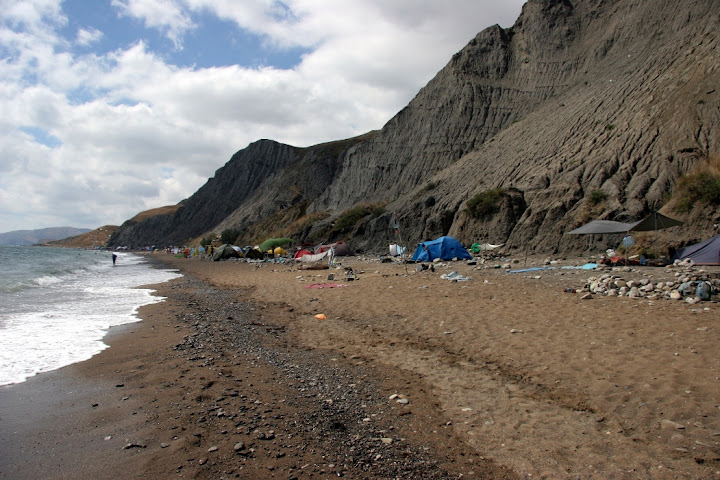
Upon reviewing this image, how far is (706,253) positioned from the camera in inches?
573

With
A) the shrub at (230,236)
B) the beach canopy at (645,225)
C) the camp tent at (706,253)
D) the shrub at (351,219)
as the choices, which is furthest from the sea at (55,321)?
the shrub at (230,236)

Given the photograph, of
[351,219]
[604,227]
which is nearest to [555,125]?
[604,227]

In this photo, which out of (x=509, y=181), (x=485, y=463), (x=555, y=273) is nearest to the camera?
(x=485, y=463)

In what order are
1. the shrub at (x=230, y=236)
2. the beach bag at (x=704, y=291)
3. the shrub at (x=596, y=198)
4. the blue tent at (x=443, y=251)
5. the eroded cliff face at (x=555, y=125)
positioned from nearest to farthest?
the beach bag at (x=704, y=291) → the shrub at (x=596, y=198) → the eroded cliff face at (x=555, y=125) → the blue tent at (x=443, y=251) → the shrub at (x=230, y=236)

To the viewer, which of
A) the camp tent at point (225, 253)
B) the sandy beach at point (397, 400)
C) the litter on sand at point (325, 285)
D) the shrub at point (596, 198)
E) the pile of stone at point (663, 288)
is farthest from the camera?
the camp tent at point (225, 253)

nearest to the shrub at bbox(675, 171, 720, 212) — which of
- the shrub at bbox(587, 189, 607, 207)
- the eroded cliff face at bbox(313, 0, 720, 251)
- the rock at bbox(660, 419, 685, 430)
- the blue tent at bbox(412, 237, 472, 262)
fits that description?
the eroded cliff face at bbox(313, 0, 720, 251)

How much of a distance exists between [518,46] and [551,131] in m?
19.6

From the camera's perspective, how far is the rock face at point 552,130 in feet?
74.2

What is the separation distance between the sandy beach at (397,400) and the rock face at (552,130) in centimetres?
1534

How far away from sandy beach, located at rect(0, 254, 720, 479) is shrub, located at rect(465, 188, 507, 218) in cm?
1809

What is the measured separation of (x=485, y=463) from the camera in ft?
12.4

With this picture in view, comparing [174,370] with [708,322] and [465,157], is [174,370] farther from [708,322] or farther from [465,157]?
[465,157]

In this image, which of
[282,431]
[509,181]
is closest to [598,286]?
[282,431]

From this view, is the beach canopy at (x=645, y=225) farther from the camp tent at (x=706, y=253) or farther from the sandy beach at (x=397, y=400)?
the sandy beach at (x=397, y=400)
